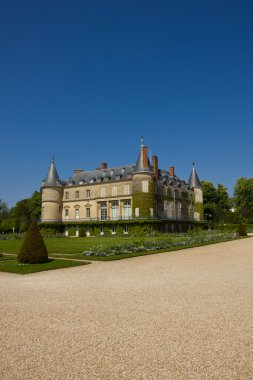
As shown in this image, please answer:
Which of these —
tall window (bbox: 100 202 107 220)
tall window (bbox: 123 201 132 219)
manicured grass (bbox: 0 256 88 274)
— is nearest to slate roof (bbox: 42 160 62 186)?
tall window (bbox: 100 202 107 220)

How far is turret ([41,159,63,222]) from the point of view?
4838cm

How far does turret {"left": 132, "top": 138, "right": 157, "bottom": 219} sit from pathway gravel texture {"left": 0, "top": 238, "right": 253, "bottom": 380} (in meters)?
31.7

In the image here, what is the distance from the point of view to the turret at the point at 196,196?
177 ft

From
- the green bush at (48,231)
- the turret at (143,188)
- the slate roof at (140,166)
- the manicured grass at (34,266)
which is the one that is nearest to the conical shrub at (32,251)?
the manicured grass at (34,266)

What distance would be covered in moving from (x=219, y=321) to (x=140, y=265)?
24.6ft

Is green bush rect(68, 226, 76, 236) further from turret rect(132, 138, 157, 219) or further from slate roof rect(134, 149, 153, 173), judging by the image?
slate roof rect(134, 149, 153, 173)

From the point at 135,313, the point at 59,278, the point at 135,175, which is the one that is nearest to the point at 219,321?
the point at 135,313

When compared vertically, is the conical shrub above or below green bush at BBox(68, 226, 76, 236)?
below

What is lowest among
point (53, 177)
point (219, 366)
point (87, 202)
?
point (219, 366)

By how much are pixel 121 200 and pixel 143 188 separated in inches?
179

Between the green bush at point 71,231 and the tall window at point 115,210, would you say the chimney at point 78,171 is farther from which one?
the tall window at point 115,210

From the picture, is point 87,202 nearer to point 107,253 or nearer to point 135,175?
point 135,175

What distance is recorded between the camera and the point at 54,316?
233 inches

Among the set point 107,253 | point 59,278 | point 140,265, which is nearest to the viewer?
point 59,278
